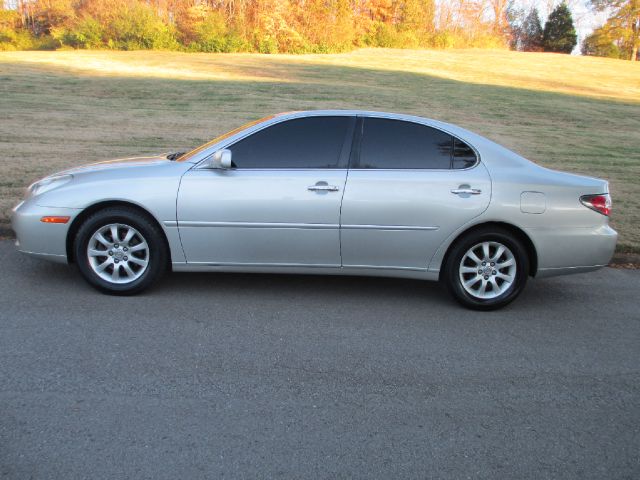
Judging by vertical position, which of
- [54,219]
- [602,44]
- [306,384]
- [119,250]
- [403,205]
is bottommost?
[306,384]

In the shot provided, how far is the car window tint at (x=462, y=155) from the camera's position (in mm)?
5345

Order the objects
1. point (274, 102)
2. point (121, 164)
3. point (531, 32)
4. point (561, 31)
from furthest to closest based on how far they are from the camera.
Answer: point (531, 32) → point (561, 31) → point (274, 102) → point (121, 164)

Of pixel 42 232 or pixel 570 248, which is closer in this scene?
pixel 42 232

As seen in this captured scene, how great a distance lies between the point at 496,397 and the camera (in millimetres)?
3727

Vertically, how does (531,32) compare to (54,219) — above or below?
above

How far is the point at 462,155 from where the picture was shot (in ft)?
17.7

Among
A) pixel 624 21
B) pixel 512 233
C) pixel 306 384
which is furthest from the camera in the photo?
pixel 624 21

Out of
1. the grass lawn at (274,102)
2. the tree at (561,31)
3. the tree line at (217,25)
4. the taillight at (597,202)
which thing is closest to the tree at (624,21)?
the tree at (561,31)

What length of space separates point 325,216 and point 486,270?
1.43 metres

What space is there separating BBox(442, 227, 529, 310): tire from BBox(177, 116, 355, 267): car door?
0.99 metres

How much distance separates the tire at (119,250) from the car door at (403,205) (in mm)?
1554

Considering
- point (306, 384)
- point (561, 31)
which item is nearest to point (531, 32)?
point (561, 31)

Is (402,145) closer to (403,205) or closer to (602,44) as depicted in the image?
A: (403,205)

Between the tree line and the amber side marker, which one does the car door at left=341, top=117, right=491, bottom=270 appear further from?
the tree line
